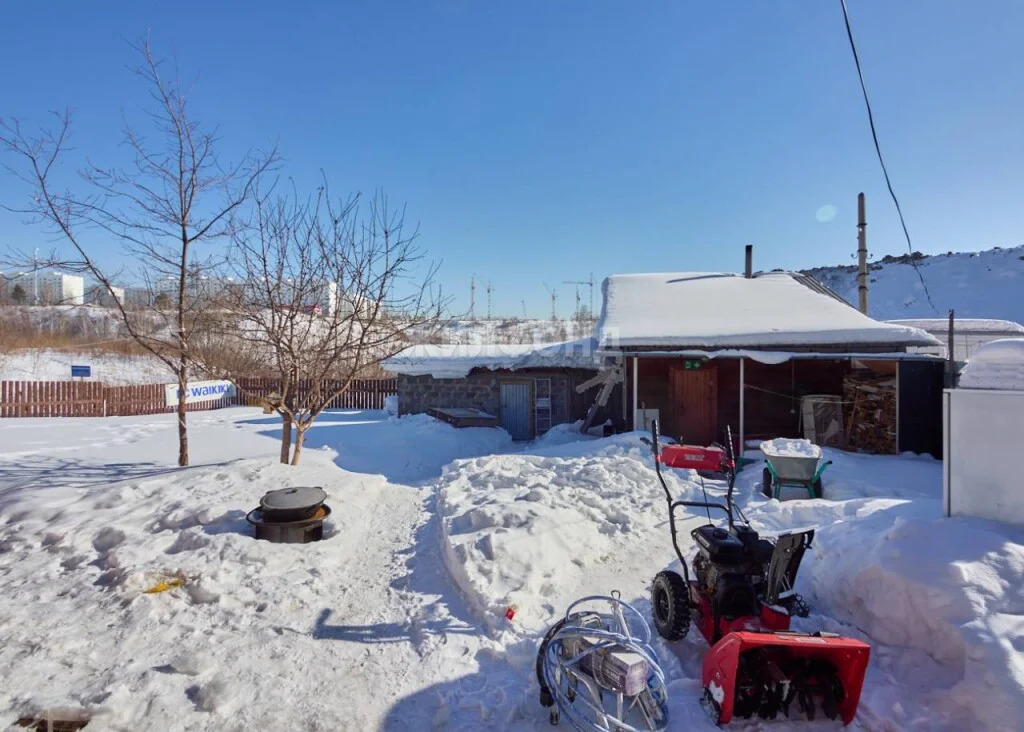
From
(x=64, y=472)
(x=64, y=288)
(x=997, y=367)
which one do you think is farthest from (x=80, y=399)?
(x=997, y=367)

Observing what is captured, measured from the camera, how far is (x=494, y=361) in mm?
15742

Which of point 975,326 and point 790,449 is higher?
point 975,326

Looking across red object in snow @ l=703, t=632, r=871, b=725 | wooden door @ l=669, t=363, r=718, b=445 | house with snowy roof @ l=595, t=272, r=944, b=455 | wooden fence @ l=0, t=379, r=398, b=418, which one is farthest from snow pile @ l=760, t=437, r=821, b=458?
wooden fence @ l=0, t=379, r=398, b=418

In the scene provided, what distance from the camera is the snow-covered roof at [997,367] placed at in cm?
361

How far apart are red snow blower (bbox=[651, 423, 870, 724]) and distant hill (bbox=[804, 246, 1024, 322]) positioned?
39.2m

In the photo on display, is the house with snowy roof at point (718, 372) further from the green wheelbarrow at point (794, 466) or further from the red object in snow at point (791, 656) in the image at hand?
the red object in snow at point (791, 656)

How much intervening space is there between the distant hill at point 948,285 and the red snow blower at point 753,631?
1544 inches

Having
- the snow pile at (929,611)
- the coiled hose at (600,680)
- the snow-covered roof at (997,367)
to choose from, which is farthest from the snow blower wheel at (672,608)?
the snow-covered roof at (997,367)

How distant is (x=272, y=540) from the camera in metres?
5.07

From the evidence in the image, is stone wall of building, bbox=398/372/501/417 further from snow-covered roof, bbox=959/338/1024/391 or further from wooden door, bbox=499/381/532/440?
snow-covered roof, bbox=959/338/1024/391

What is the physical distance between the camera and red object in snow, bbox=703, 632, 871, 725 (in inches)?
100

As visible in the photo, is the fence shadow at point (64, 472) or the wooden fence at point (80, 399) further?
the wooden fence at point (80, 399)

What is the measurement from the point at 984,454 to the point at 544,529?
3.67 meters

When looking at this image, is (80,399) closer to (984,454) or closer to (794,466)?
(794,466)
